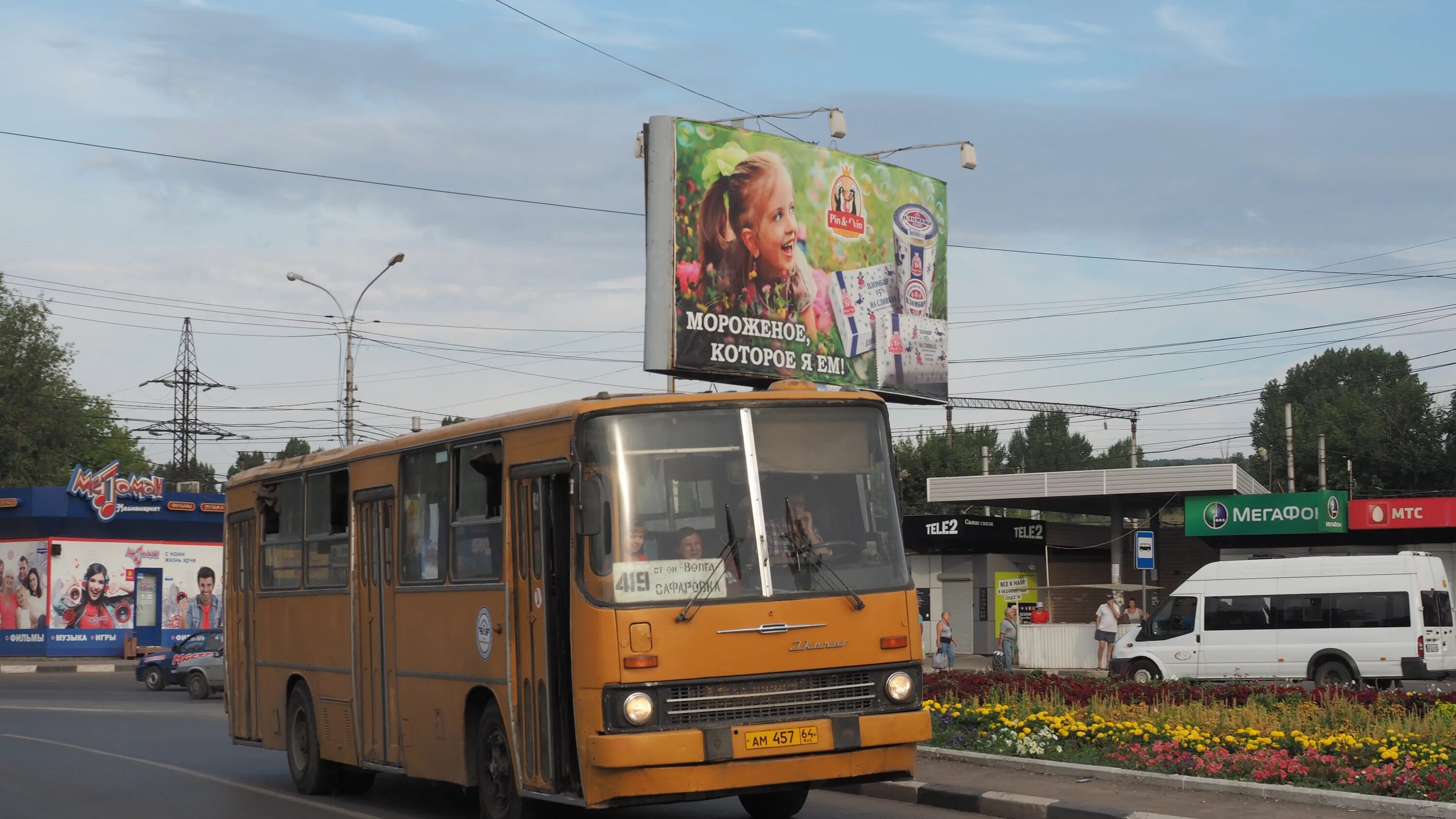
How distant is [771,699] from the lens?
9727 millimetres

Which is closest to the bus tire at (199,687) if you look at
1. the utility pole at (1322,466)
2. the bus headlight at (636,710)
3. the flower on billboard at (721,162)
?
the flower on billboard at (721,162)

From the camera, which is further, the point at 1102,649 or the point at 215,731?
the point at 1102,649

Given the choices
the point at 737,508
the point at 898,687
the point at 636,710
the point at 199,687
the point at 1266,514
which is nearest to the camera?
the point at 636,710

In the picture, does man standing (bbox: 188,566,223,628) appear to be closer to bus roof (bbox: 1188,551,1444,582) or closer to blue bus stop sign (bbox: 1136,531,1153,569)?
blue bus stop sign (bbox: 1136,531,1153,569)

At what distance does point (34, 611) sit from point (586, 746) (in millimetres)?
46930

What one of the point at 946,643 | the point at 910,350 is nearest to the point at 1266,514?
the point at 946,643

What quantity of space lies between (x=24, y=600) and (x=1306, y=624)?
40572 mm

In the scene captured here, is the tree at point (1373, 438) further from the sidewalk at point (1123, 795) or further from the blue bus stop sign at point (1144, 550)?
the sidewalk at point (1123, 795)

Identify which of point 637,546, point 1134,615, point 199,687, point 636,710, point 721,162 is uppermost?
point 721,162

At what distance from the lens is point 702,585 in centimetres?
970

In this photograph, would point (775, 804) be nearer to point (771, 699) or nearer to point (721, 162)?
point (771, 699)

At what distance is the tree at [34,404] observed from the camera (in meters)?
80.9

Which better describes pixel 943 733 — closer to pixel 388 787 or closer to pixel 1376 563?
pixel 388 787

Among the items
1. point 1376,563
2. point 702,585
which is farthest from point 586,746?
point 1376,563
